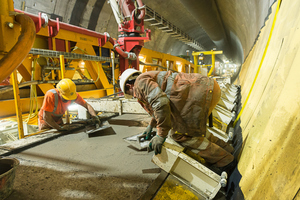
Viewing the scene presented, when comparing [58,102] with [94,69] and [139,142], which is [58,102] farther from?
[94,69]

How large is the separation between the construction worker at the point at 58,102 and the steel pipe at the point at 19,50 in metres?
1.89

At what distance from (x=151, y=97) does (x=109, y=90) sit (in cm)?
540

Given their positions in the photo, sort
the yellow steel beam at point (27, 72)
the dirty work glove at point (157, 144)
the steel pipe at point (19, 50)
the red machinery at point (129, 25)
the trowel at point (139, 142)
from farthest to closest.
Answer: the red machinery at point (129, 25), the yellow steel beam at point (27, 72), the trowel at point (139, 142), the dirty work glove at point (157, 144), the steel pipe at point (19, 50)

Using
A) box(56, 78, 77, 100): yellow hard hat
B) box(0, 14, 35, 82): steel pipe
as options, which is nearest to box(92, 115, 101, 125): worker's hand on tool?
box(56, 78, 77, 100): yellow hard hat

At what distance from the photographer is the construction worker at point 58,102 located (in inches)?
127

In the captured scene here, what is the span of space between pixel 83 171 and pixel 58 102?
6.66ft

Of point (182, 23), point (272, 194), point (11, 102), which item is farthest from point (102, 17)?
point (272, 194)

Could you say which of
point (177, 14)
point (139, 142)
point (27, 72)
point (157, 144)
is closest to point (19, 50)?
point (157, 144)

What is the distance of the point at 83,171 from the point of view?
1946 millimetres

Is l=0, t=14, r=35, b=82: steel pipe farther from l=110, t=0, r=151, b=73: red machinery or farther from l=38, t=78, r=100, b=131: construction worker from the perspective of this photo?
l=110, t=0, r=151, b=73: red machinery

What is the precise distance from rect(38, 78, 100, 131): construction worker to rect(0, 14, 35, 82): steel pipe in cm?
189

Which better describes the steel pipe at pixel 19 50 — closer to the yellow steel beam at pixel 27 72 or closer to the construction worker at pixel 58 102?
the construction worker at pixel 58 102

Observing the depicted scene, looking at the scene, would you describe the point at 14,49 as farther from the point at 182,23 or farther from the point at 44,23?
the point at 182,23

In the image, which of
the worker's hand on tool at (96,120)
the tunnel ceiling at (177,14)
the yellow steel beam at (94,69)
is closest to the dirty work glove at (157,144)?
the worker's hand on tool at (96,120)
